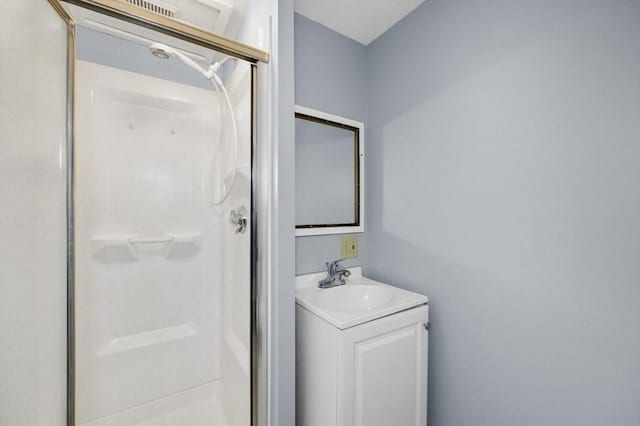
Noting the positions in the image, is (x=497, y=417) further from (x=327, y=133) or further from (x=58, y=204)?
(x=58, y=204)

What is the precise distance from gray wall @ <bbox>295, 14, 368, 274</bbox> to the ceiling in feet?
0.16

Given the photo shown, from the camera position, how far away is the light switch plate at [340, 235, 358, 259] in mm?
1618

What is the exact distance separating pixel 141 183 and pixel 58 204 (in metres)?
0.57

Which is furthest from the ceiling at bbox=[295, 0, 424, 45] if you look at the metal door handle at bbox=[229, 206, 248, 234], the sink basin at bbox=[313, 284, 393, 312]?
the sink basin at bbox=[313, 284, 393, 312]

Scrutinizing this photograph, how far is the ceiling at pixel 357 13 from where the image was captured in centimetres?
138

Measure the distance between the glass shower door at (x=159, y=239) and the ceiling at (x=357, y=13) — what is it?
2.06ft

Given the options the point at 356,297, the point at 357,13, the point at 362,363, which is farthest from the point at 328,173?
the point at 362,363

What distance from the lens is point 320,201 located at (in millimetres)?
1551

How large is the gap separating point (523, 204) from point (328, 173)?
96 centimetres

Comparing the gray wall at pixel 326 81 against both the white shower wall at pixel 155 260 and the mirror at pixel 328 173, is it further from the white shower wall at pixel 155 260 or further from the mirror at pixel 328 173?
the white shower wall at pixel 155 260

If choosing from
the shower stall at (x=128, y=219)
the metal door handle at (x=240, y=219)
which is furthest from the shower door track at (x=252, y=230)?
the metal door handle at (x=240, y=219)

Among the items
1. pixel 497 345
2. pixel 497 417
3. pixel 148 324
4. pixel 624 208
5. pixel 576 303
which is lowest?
pixel 497 417

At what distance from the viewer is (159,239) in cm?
155

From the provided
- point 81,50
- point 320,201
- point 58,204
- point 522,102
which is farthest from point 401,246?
point 81,50
